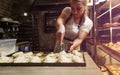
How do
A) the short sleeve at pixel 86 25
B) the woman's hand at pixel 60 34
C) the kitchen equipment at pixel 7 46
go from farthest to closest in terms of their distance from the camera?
1. the kitchen equipment at pixel 7 46
2. the short sleeve at pixel 86 25
3. the woman's hand at pixel 60 34

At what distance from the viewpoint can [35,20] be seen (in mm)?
6070

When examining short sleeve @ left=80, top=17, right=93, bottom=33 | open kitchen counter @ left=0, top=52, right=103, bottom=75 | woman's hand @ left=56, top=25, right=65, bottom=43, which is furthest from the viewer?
short sleeve @ left=80, top=17, right=93, bottom=33

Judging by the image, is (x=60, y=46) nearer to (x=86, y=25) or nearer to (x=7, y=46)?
(x=86, y=25)

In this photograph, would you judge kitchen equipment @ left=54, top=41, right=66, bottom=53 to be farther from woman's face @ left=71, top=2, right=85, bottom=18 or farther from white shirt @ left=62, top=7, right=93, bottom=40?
woman's face @ left=71, top=2, right=85, bottom=18

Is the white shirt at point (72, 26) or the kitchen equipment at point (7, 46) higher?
the white shirt at point (72, 26)

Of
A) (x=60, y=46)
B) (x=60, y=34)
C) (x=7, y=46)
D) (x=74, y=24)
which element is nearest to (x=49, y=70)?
(x=60, y=34)

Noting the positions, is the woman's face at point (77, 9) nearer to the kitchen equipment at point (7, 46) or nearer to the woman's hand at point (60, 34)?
the woman's hand at point (60, 34)

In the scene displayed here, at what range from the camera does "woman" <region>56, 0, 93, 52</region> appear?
89.6 inches

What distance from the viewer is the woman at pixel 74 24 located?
2275mm

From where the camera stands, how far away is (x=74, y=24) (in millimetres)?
2438

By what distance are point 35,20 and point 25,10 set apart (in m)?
0.42

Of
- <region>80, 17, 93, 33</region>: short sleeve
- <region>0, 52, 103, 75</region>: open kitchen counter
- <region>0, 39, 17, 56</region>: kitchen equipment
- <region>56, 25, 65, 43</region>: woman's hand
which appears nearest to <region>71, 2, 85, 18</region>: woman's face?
<region>80, 17, 93, 33</region>: short sleeve

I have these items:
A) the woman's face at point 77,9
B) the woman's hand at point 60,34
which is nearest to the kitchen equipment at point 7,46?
the woman's hand at point 60,34

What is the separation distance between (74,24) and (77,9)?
0.68 ft
